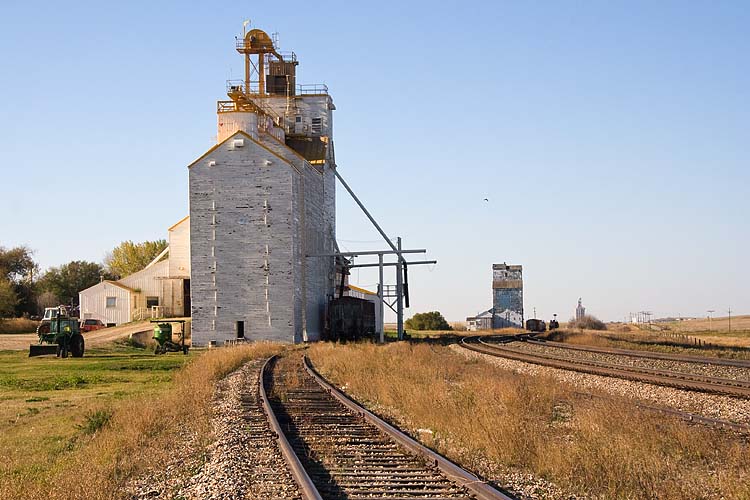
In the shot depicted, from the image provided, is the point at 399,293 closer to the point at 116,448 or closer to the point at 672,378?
the point at 672,378

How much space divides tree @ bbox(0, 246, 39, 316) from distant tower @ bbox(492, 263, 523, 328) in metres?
47.2

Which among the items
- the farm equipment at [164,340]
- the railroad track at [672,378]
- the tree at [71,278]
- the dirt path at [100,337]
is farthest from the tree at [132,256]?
the railroad track at [672,378]

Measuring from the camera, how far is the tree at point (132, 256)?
103625 mm

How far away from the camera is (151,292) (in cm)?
6838

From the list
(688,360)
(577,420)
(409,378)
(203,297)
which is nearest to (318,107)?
(203,297)

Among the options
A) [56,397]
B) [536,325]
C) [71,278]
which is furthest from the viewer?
[71,278]

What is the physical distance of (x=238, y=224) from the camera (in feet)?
173

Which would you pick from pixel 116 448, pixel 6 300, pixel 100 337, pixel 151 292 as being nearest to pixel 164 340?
pixel 100 337

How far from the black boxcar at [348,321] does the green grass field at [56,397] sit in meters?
15.6

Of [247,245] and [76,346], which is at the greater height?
[247,245]

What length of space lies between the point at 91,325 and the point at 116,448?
58061mm

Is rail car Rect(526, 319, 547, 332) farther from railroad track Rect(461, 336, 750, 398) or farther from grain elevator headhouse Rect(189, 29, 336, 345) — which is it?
railroad track Rect(461, 336, 750, 398)

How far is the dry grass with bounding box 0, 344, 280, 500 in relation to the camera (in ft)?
27.9

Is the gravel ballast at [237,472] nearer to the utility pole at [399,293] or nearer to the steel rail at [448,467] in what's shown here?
the steel rail at [448,467]
